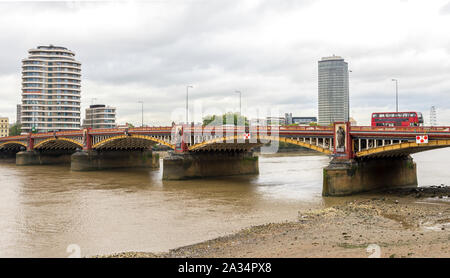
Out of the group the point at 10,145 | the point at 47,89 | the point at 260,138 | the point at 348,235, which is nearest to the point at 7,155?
the point at 10,145

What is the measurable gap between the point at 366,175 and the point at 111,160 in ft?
136

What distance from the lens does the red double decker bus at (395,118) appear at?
1591 inches

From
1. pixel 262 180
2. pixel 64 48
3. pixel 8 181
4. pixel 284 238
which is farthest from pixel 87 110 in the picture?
pixel 284 238

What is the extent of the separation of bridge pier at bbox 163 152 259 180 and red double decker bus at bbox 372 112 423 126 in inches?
628

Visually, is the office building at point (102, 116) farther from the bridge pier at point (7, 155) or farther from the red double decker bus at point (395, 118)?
the red double decker bus at point (395, 118)

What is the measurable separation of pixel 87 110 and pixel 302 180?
13480cm

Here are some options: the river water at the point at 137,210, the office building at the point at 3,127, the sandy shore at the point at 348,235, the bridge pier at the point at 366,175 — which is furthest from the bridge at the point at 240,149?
the office building at the point at 3,127

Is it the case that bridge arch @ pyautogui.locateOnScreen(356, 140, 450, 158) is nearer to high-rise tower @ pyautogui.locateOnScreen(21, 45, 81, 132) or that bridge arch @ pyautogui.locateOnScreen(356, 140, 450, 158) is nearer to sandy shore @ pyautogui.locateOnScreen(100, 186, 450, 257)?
sandy shore @ pyautogui.locateOnScreen(100, 186, 450, 257)

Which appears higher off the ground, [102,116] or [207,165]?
[102,116]

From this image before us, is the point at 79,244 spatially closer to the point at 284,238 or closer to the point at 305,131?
the point at 284,238

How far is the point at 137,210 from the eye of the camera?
28469mm

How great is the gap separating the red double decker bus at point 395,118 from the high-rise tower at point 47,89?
107130 mm

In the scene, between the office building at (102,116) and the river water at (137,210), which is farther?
the office building at (102,116)

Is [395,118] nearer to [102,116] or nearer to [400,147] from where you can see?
[400,147]
